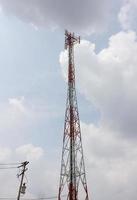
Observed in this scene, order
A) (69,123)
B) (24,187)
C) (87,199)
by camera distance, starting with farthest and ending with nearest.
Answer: (69,123) < (87,199) < (24,187)

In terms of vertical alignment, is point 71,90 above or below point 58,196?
above

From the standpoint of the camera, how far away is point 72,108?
91.9 metres

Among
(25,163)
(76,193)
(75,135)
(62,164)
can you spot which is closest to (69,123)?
(75,135)

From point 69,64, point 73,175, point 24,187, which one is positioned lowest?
point 24,187

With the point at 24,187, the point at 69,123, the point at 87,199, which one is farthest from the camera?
the point at 69,123

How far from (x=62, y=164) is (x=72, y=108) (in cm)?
1323

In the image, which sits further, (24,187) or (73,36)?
(73,36)

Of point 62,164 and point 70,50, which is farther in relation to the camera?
point 70,50

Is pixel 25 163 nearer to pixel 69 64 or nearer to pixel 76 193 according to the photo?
pixel 76 193

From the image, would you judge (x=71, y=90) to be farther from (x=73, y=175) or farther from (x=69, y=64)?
(x=73, y=175)

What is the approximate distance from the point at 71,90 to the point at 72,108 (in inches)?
167

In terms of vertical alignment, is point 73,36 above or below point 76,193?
above

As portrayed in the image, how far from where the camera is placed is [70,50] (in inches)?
3730

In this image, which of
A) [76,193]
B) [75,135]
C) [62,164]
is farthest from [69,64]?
[76,193]
